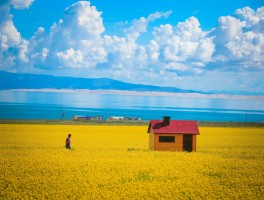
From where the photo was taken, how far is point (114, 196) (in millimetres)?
16344

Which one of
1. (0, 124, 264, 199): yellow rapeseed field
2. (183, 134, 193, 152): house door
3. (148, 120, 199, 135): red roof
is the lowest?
(0, 124, 264, 199): yellow rapeseed field

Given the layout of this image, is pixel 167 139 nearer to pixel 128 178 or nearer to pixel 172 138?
pixel 172 138

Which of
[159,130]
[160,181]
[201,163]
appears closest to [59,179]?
[160,181]

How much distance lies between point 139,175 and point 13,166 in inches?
343

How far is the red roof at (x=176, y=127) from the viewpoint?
116 ft

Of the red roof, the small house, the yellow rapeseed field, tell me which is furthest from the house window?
the yellow rapeseed field

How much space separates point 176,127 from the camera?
119 feet

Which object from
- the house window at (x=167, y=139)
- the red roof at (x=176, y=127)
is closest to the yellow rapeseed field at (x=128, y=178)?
the house window at (x=167, y=139)

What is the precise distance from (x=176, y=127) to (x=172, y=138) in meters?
1.44

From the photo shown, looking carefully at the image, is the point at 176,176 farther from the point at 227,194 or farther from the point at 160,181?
the point at 227,194

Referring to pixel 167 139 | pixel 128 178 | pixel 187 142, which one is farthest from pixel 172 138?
pixel 128 178

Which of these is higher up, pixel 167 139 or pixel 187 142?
pixel 167 139

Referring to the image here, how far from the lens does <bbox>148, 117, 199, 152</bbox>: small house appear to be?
34969mm

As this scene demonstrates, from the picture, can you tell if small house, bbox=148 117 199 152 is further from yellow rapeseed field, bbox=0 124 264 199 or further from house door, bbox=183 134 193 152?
yellow rapeseed field, bbox=0 124 264 199
